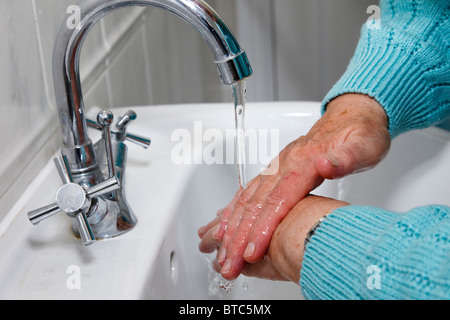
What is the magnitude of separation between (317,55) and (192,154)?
0.91m

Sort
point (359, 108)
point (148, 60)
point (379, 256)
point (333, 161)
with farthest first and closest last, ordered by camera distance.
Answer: point (148, 60), point (359, 108), point (333, 161), point (379, 256)

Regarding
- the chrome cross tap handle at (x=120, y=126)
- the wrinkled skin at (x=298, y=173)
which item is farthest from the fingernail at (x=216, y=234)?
the chrome cross tap handle at (x=120, y=126)

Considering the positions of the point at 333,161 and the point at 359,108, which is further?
the point at 359,108

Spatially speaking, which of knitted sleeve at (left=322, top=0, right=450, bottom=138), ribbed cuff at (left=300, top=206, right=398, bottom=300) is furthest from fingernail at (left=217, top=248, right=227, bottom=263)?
knitted sleeve at (left=322, top=0, right=450, bottom=138)

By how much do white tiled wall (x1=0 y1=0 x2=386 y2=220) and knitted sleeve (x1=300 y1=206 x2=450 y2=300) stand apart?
12.2 inches

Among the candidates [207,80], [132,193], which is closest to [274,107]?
Result: [132,193]

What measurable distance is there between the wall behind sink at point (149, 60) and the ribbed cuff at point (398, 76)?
34 cm

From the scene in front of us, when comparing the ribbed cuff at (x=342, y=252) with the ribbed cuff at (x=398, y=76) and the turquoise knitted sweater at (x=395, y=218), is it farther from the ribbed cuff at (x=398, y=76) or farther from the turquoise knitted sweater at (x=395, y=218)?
the ribbed cuff at (x=398, y=76)

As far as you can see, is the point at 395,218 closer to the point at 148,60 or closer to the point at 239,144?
the point at 239,144

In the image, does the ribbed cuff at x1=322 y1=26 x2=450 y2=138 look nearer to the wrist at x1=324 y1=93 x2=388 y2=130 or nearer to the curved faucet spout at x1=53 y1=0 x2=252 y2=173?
the wrist at x1=324 y1=93 x2=388 y2=130

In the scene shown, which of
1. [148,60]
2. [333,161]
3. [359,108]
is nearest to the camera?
[333,161]

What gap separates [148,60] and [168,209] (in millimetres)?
587

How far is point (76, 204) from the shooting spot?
0.46 metres

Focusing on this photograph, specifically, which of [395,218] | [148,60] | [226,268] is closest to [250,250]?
[226,268]
